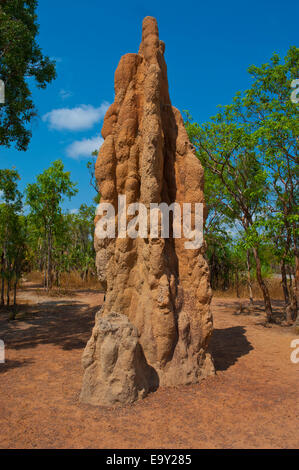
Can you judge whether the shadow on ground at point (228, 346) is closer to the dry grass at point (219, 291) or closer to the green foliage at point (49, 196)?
the dry grass at point (219, 291)

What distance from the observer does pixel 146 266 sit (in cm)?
556

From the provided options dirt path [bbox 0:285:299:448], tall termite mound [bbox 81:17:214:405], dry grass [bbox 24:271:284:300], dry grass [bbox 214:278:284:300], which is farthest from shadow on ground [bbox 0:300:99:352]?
dry grass [bbox 214:278:284:300]

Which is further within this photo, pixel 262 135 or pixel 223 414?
pixel 262 135

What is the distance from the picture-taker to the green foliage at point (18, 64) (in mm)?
8453

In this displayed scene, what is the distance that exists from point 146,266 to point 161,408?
2.05 m

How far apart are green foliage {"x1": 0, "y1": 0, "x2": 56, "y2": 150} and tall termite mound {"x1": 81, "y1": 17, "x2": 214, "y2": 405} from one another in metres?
4.02

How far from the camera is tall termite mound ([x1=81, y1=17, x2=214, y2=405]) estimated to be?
15.5 ft

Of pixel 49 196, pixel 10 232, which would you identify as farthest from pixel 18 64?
pixel 49 196

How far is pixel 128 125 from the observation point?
5.98m

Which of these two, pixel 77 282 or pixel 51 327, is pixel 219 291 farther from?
pixel 51 327
